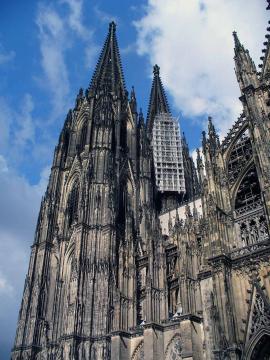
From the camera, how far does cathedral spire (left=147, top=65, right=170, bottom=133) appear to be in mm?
58897

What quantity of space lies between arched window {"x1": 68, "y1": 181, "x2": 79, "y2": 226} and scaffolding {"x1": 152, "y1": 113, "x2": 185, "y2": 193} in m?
10.3

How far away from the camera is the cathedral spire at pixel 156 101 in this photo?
2319 inches

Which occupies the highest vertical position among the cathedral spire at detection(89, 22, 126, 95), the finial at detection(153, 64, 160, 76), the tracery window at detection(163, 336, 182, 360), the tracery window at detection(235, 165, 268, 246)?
the finial at detection(153, 64, 160, 76)

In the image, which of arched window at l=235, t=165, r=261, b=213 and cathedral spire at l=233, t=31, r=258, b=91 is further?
cathedral spire at l=233, t=31, r=258, b=91

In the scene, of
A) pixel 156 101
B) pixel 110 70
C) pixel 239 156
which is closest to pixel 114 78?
pixel 110 70

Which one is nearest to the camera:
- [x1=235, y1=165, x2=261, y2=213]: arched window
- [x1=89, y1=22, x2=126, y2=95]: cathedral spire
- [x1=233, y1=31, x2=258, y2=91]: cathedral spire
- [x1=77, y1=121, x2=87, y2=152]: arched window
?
[x1=235, y1=165, x2=261, y2=213]: arched window

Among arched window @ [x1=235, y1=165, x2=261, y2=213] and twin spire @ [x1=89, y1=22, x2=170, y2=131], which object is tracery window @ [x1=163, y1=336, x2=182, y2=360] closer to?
arched window @ [x1=235, y1=165, x2=261, y2=213]

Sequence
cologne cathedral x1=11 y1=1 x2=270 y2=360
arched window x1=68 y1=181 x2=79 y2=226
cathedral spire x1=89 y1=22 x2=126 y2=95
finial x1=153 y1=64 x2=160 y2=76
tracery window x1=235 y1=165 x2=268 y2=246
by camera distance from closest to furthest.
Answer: cologne cathedral x1=11 y1=1 x2=270 y2=360 < tracery window x1=235 y1=165 x2=268 y2=246 < arched window x1=68 y1=181 x2=79 y2=226 < cathedral spire x1=89 y1=22 x2=126 y2=95 < finial x1=153 y1=64 x2=160 y2=76

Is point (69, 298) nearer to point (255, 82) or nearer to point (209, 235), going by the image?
point (209, 235)

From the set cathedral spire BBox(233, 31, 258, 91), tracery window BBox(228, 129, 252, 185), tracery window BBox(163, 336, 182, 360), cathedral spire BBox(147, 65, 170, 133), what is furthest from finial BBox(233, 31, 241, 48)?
cathedral spire BBox(147, 65, 170, 133)

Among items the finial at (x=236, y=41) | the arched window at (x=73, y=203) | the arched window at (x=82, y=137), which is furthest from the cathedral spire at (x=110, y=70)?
the finial at (x=236, y=41)

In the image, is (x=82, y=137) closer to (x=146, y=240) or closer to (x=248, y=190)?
(x=146, y=240)

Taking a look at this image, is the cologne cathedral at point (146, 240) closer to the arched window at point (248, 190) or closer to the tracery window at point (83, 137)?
the arched window at point (248, 190)

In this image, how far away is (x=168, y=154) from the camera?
50562mm
